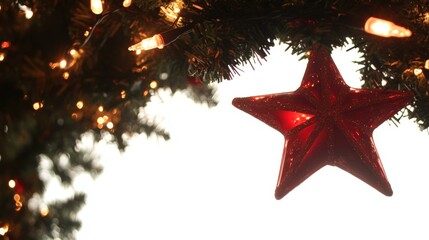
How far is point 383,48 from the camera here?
698 millimetres

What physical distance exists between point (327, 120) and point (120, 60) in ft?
2.92

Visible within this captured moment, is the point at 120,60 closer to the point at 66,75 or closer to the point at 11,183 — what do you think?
the point at 66,75

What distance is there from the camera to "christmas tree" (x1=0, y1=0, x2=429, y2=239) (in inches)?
27.5

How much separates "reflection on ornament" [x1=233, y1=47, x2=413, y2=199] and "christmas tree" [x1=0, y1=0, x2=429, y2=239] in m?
0.06

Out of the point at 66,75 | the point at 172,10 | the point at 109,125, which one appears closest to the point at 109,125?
the point at 109,125

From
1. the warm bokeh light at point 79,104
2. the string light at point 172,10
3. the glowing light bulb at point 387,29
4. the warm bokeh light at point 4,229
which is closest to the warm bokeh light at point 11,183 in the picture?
the warm bokeh light at point 4,229

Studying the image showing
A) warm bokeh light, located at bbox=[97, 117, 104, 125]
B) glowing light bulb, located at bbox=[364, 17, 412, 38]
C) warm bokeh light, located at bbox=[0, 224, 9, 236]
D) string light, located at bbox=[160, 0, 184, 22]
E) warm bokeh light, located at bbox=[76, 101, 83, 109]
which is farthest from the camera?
warm bokeh light, located at bbox=[97, 117, 104, 125]

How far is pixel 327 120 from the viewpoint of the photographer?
2.44 ft

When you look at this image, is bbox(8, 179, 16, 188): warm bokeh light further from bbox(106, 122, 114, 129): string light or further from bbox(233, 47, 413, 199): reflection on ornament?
bbox(233, 47, 413, 199): reflection on ornament

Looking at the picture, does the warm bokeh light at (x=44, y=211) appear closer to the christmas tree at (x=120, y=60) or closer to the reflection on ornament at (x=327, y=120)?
the christmas tree at (x=120, y=60)

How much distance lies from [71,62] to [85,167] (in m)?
0.55

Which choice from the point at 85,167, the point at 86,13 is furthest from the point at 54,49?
the point at 86,13

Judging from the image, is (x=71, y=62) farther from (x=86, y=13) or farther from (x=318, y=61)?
(x=318, y=61)

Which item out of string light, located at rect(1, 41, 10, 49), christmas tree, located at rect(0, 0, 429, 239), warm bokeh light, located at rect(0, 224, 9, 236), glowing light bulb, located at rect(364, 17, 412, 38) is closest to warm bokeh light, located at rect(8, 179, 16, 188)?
christmas tree, located at rect(0, 0, 429, 239)
